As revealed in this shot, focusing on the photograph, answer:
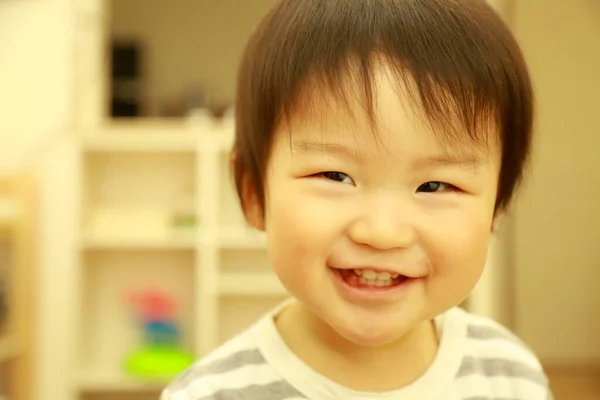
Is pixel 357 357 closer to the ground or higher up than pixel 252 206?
closer to the ground

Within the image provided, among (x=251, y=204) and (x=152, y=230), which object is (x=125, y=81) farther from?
(x=251, y=204)

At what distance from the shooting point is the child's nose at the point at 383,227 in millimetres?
520

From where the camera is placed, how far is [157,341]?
7.80 feet

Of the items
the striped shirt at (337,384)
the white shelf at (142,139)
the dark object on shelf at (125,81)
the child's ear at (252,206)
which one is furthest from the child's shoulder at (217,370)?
the dark object on shelf at (125,81)

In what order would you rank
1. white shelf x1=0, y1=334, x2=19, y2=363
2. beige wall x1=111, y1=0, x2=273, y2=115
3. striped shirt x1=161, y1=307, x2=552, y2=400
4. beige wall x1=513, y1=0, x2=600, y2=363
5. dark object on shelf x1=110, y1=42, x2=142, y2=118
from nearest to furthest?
striped shirt x1=161, y1=307, x2=552, y2=400, white shelf x1=0, y1=334, x2=19, y2=363, beige wall x1=513, y1=0, x2=600, y2=363, dark object on shelf x1=110, y1=42, x2=142, y2=118, beige wall x1=111, y1=0, x2=273, y2=115

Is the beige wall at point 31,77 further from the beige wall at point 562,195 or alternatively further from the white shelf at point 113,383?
the beige wall at point 562,195

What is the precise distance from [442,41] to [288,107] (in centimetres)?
14

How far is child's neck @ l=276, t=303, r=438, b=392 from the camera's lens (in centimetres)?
65

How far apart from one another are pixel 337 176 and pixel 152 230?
1889mm

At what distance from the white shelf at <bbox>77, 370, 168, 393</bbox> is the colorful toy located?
0.08ft

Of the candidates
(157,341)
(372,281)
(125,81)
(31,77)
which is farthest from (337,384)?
(125,81)

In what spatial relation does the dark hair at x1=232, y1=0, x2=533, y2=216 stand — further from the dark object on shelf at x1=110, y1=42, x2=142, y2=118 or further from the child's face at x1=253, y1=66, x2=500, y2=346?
the dark object on shelf at x1=110, y1=42, x2=142, y2=118

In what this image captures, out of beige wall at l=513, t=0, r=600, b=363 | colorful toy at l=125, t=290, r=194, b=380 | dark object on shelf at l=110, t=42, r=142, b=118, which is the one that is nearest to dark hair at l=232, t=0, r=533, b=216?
colorful toy at l=125, t=290, r=194, b=380

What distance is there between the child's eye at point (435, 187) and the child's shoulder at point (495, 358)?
9.0 inches
